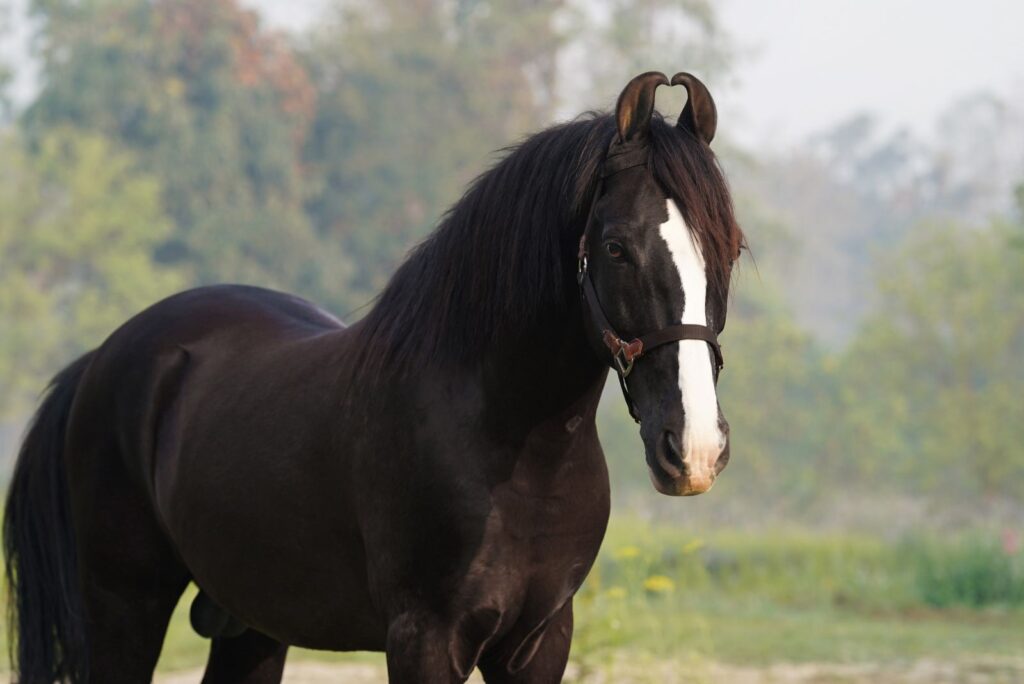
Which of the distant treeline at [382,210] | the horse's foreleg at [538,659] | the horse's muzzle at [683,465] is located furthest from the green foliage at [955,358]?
the horse's muzzle at [683,465]

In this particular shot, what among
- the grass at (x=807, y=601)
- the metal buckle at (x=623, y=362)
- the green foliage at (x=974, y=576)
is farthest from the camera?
the green foliage at (x=974, y=576)

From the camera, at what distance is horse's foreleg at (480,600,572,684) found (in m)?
2.88

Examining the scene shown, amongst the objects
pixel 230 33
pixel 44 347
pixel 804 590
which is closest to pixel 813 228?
pixel 230 33

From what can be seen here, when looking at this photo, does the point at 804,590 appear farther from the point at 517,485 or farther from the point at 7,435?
the point at 7,435

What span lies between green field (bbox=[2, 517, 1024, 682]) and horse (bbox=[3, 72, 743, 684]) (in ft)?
7.56

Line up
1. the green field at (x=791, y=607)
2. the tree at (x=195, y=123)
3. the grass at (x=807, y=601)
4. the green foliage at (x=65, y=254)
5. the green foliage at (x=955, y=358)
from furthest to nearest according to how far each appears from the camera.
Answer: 1. the tree at (x=195, y=123)
2. the green foliage at (x=65, y=254)
3. the green foliage at (x=955, y=358)
4. the grass at (x=807, y=601)
5. the green field at (x=791, y=607)

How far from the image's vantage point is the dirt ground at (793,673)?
710cm

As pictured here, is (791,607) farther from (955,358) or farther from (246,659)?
(955,358)

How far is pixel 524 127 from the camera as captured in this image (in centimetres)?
3316

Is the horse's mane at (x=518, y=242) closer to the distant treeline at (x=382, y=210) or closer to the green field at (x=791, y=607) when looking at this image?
the green field at (x=791, y=607)

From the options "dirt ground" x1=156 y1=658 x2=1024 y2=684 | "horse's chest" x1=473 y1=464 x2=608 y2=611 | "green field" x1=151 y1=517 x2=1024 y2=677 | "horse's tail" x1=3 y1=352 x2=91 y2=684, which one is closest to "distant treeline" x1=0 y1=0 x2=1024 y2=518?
"green field" x1=151 y1=517 x2=1024 y2=677

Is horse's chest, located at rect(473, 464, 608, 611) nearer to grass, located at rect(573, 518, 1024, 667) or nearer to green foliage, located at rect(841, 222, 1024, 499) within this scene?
grass, located at rect(573, 518, 1024, 667)

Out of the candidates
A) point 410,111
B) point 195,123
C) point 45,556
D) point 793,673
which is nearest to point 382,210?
point 410,111

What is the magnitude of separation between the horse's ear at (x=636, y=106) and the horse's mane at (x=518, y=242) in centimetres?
4
